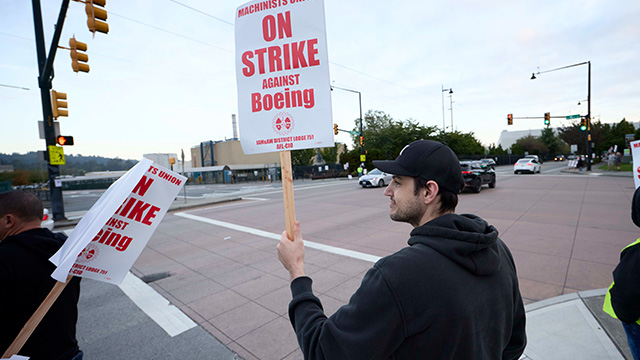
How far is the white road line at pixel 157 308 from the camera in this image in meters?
3.93

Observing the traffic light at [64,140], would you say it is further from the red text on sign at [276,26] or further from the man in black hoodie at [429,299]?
the man in black hoodie at [429,299]

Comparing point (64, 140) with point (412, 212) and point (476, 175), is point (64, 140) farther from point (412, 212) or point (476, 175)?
point (476, 175)

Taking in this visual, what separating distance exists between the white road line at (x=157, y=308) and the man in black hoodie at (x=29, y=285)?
1979 mm

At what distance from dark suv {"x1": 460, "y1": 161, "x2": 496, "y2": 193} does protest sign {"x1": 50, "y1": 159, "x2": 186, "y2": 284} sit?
15522 millimetres

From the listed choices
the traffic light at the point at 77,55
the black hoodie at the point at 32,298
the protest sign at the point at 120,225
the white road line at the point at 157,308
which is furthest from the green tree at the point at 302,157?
the black hoodie at the point at 32,298

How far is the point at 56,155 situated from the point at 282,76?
13.7 metres

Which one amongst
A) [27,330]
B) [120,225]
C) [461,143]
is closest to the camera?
[27,330]

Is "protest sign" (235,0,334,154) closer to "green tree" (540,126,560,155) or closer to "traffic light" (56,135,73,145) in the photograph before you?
"traffic light" (56,135,73,145)

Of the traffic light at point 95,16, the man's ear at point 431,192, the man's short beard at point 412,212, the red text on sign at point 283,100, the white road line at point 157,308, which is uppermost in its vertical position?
the traffic light at point 95,16

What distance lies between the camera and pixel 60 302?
1989 mm

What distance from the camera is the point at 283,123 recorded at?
6.59ft

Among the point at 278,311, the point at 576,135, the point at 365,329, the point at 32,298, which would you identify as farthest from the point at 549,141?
the point at 32,298

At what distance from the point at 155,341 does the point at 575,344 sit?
4401 mm

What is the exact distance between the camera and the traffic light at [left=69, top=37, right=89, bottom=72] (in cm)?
826
